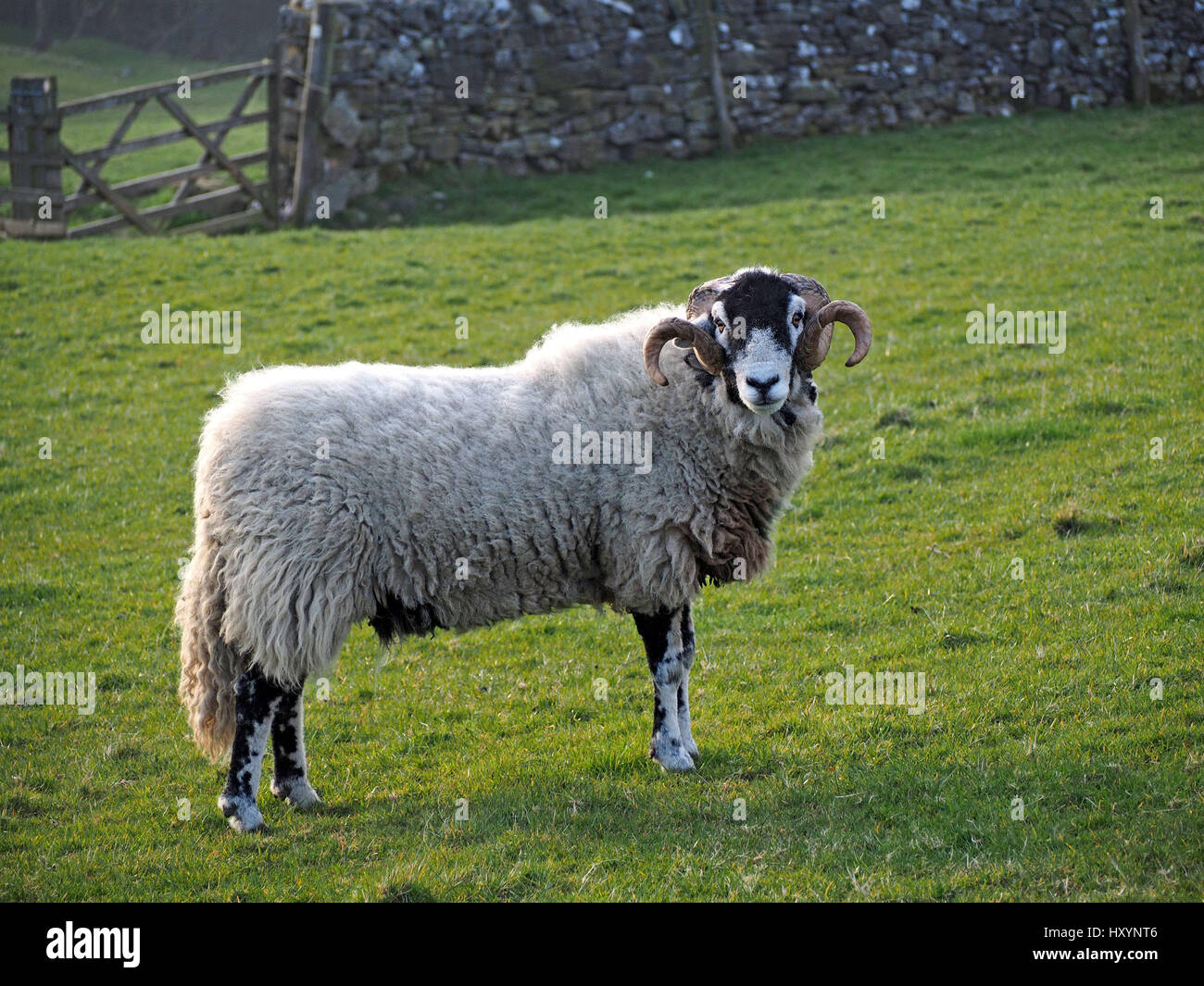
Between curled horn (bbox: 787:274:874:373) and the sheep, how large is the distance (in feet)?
0.05

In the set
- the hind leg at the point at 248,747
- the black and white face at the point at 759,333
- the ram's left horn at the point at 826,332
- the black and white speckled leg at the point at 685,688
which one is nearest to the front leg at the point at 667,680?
the black and white speckled leg at the point at 685,688

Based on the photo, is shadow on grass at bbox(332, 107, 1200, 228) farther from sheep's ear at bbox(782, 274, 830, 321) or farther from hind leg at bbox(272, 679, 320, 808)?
hind leg at bbox(272, 679, 320, 808)

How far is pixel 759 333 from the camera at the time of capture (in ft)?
22.2

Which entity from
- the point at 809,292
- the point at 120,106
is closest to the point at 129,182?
the point at 120,106

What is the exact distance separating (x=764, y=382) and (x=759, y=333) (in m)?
0.33

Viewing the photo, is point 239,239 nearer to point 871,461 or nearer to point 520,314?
point 520,314

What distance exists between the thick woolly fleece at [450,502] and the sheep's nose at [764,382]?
0.44 m

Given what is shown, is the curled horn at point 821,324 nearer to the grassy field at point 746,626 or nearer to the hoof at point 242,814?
the grassy field at point 746,626

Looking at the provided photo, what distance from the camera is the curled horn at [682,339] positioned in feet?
22.8

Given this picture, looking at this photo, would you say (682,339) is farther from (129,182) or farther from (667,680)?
(129,182)

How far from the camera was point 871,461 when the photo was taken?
11.1 m

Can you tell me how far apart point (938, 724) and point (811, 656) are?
132cm
